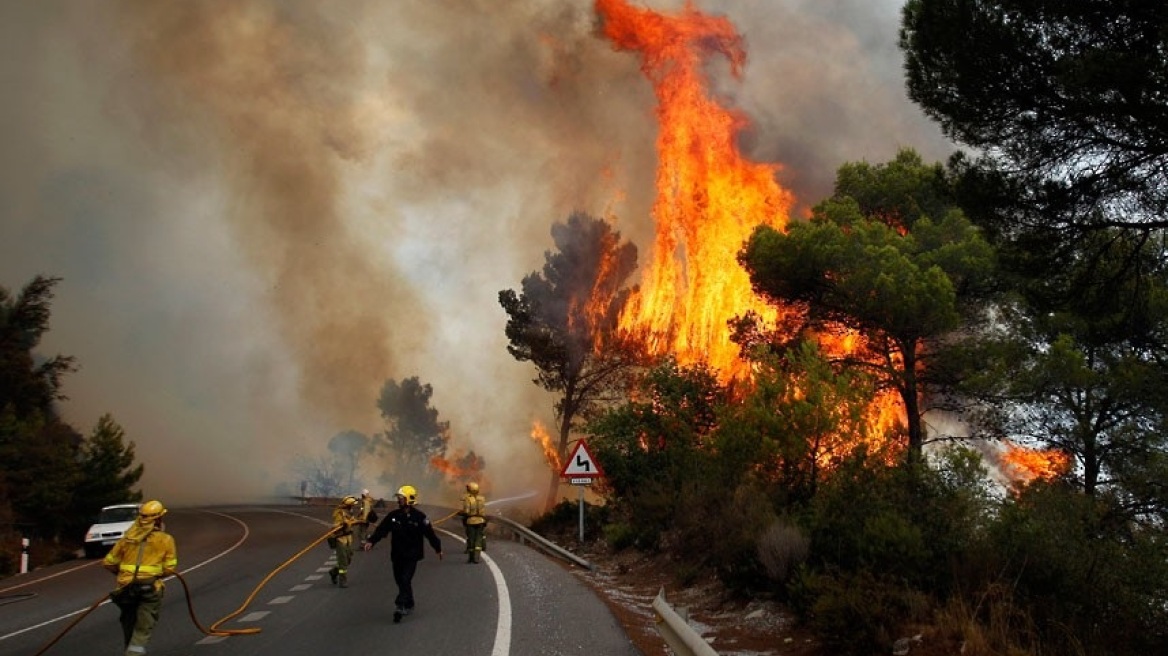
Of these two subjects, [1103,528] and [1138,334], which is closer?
[1103,528]

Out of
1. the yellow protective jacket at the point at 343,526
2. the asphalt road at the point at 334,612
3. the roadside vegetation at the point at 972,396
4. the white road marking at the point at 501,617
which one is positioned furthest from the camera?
the yellow protective jacket at the point at 343,526

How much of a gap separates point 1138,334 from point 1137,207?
822cm

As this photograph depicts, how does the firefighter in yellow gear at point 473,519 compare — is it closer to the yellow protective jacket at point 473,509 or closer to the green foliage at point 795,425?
the yellow protective jacket at point 473,509

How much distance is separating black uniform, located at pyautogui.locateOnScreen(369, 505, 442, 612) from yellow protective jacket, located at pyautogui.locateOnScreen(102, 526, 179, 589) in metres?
2.87

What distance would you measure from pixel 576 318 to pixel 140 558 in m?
34.4

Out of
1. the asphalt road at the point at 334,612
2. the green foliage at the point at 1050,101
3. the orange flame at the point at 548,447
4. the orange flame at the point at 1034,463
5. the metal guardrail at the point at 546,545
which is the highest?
the green foliage at the point at 1050,101

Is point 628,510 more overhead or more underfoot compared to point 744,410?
more underfoot

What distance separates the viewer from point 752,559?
11.2 meters

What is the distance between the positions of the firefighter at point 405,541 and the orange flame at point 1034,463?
601 inches

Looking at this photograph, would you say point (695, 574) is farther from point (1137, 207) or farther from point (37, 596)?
point (37, 596)

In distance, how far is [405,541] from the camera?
9.98 m

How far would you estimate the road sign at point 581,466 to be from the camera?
17.6 metres

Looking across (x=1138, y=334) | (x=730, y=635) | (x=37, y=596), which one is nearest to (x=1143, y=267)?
(x=1138, y=334)

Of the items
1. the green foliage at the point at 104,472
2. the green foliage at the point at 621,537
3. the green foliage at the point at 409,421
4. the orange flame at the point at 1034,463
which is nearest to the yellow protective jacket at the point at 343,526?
the green foliage at the point at 621,537
